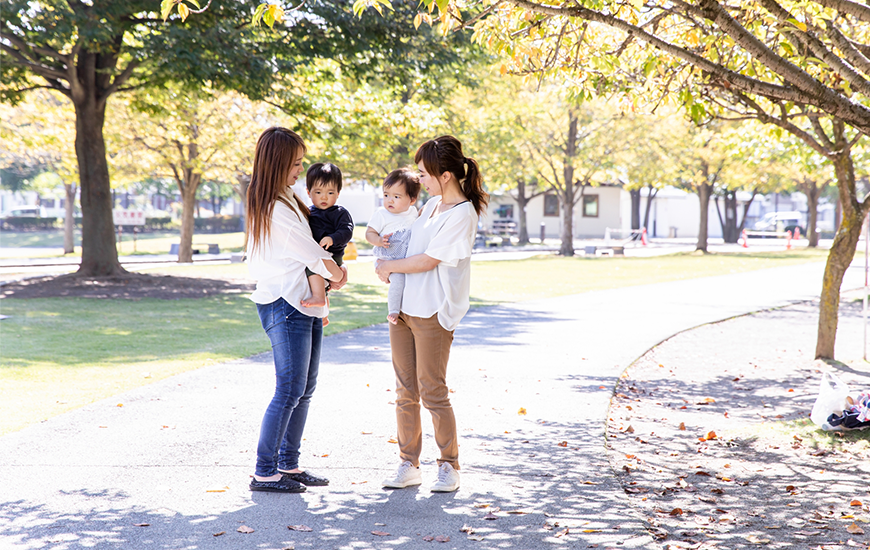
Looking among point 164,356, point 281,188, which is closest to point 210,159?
point 164,356

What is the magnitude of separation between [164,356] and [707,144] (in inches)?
1168

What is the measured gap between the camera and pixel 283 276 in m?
4.31

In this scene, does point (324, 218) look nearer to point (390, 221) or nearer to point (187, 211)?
point (390, 221)

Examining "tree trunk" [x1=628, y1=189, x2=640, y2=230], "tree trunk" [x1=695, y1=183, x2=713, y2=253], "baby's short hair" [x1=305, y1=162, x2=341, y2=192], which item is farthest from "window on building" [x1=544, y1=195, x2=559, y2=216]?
"baby's short hair" [x1=305, y1=162, x2=341, y2=192]

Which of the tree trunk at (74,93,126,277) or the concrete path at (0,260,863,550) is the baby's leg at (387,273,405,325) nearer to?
the concrete path at (0,260,863,550)

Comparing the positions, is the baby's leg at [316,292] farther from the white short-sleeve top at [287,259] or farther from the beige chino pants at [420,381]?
the beige chino pants at [420,381]

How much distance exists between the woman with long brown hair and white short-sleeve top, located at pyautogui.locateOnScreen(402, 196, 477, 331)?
1.35 feet

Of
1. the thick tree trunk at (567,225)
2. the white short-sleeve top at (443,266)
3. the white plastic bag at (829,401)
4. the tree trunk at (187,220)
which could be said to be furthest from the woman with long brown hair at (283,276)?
the thick tree trunk at (567,225)

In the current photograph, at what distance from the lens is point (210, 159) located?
26.3 m

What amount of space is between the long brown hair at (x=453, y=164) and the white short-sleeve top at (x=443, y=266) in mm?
96

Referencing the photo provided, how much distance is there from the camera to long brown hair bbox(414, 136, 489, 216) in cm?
431

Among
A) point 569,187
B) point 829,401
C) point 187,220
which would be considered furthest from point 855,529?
point 569,187

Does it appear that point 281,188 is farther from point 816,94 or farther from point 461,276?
point 816,94

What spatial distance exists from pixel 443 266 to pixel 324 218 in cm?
68
